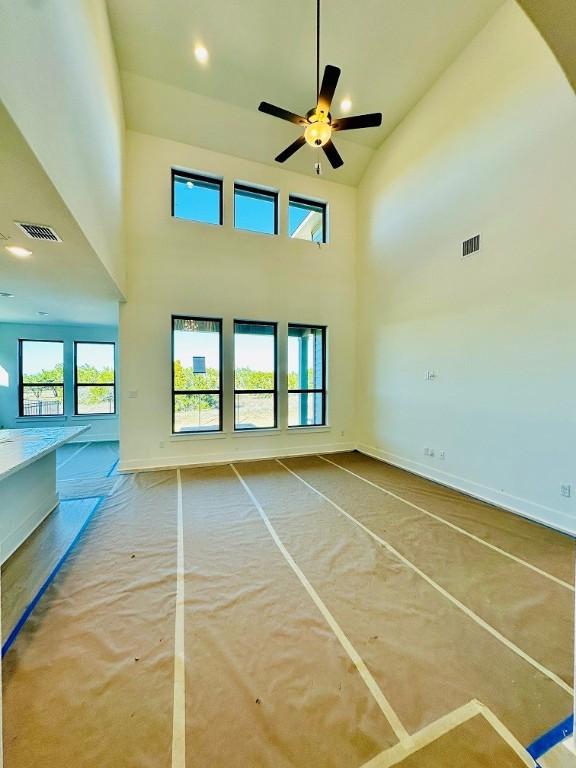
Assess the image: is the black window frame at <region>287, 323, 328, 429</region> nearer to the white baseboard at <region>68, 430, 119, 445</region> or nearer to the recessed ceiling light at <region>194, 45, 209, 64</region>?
the recessed ceiling light at <region>194, 45, 209, 64</region>

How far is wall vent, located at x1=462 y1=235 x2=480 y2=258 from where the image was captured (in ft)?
13.2

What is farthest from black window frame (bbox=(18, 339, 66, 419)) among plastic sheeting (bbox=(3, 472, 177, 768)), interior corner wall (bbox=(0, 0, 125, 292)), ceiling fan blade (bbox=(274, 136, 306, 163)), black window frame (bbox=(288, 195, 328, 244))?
ceiling fan blade (bbox=(274, 136, 306, 163))

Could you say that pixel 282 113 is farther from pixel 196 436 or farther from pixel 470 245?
pixel 196 436

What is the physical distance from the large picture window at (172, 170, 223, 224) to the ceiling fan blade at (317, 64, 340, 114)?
9.34 feet

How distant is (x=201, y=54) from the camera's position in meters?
4.29

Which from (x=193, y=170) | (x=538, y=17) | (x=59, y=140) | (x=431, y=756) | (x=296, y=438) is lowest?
(x=431, y=756)

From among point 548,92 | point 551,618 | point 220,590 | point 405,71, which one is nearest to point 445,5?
point 405,71

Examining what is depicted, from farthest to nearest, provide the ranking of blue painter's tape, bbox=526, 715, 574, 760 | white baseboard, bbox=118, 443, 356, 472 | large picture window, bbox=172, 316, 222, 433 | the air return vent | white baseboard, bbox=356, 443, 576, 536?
large picture window, bbox=172, 316, 222, 433 < white baseboard, bbox=118, 443, 356, 472 < white baseboard, bbox=356, 443, 576, 536 < the air return vent < blue painter's tape, bbox=526, 715, 574, 760

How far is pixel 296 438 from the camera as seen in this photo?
241 inches

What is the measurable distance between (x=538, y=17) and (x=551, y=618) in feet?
9.74

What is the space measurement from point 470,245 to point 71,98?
14.3 feet

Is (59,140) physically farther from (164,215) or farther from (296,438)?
(296,438)

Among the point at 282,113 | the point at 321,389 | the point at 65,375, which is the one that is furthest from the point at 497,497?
the point at 65,375

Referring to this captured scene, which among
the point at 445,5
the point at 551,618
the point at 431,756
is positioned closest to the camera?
the point at 431,756
